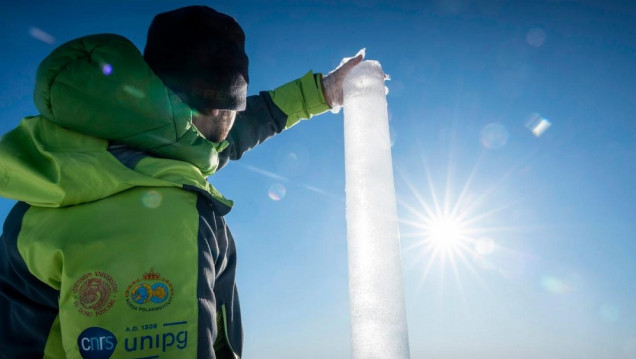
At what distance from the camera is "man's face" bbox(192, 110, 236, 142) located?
2.42 metres

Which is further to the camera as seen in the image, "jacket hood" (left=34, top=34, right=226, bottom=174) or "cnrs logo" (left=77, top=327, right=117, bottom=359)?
"jacket hood" (left=34, top=34, right=226, bottom=174)

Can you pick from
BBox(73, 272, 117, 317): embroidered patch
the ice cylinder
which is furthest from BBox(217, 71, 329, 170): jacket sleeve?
BBox(73, 272, 117, 317): embroidered patch

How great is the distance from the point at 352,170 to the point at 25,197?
5.33ft

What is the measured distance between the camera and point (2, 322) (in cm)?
160

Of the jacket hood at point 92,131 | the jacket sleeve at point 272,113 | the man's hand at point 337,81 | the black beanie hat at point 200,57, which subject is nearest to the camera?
the jacket hood at point 92,131

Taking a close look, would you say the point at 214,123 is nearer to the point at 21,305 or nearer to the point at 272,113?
the point at 21,305

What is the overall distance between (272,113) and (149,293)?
3025 millimetres

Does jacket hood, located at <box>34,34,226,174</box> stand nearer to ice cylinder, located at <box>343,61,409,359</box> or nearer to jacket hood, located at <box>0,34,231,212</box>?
jacket hood, located at <box>0,34,231,212</box>

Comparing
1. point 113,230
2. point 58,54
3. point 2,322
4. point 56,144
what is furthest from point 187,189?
point 2,322

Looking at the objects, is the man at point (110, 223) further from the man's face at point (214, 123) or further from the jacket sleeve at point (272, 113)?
the jacket sleeve at point (272, 113)

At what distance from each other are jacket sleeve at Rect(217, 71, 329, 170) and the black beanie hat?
1.34 metres

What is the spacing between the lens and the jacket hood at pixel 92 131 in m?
1.37

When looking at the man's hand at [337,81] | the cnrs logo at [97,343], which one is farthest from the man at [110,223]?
the man's hand at [337,81]

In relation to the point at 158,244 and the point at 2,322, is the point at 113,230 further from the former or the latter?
the point at 2,322
